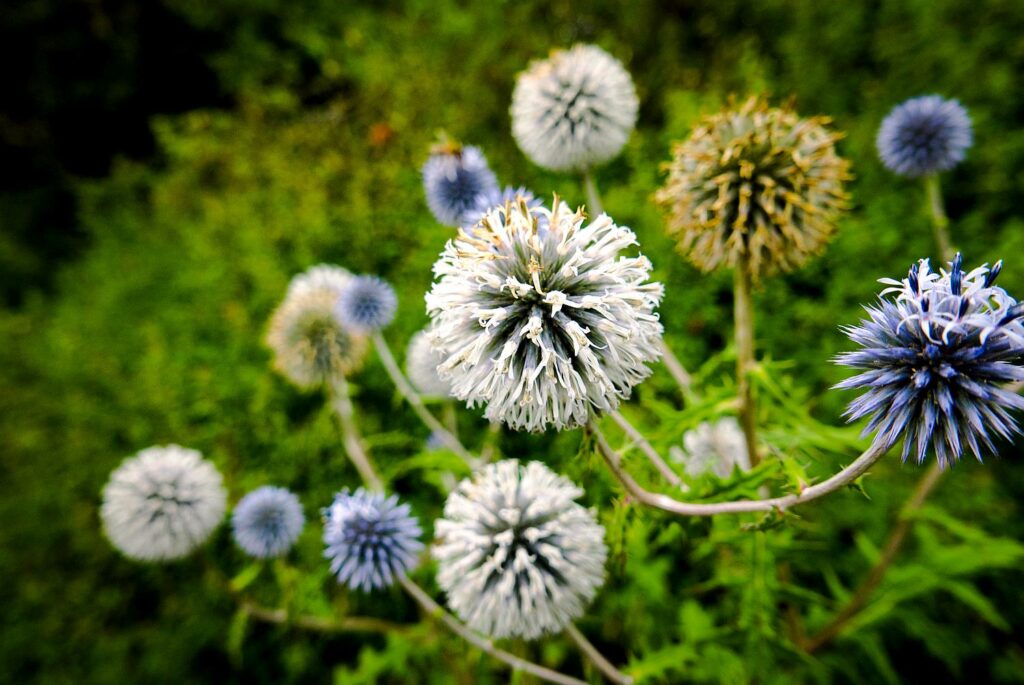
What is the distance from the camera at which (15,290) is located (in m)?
7.16

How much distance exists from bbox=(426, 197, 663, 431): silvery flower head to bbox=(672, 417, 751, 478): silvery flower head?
1.10m

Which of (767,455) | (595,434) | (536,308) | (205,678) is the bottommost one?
(205,678)

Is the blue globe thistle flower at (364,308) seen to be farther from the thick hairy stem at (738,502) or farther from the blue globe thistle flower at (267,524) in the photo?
the thick hairy stem at (738,502)

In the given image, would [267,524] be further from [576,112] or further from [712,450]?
[576,112]

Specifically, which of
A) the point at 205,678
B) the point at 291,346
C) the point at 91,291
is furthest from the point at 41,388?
the point at 291,346

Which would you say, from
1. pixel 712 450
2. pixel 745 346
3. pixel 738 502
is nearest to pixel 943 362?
pixel 738 502

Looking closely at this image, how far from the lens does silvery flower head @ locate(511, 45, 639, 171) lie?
90.7 inches

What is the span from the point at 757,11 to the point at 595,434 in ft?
16.4

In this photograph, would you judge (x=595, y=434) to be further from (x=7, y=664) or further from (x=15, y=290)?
(x=15, y=290)

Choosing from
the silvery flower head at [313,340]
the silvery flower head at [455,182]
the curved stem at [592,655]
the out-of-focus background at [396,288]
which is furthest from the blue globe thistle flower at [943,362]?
the silvery flower head at [313,340]

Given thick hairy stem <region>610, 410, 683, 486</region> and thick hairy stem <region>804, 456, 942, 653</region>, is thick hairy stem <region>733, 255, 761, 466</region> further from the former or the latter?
thick hairy stem <region>804, 456, 942, 653</region>

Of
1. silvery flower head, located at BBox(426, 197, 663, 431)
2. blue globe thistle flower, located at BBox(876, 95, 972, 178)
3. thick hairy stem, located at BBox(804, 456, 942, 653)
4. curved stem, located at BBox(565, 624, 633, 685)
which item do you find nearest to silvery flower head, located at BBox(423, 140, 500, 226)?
silvery flower head, located at BBox(426, 197, 663, 431)

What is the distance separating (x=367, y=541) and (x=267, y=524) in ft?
2.24

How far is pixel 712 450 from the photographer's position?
2.34 meters
